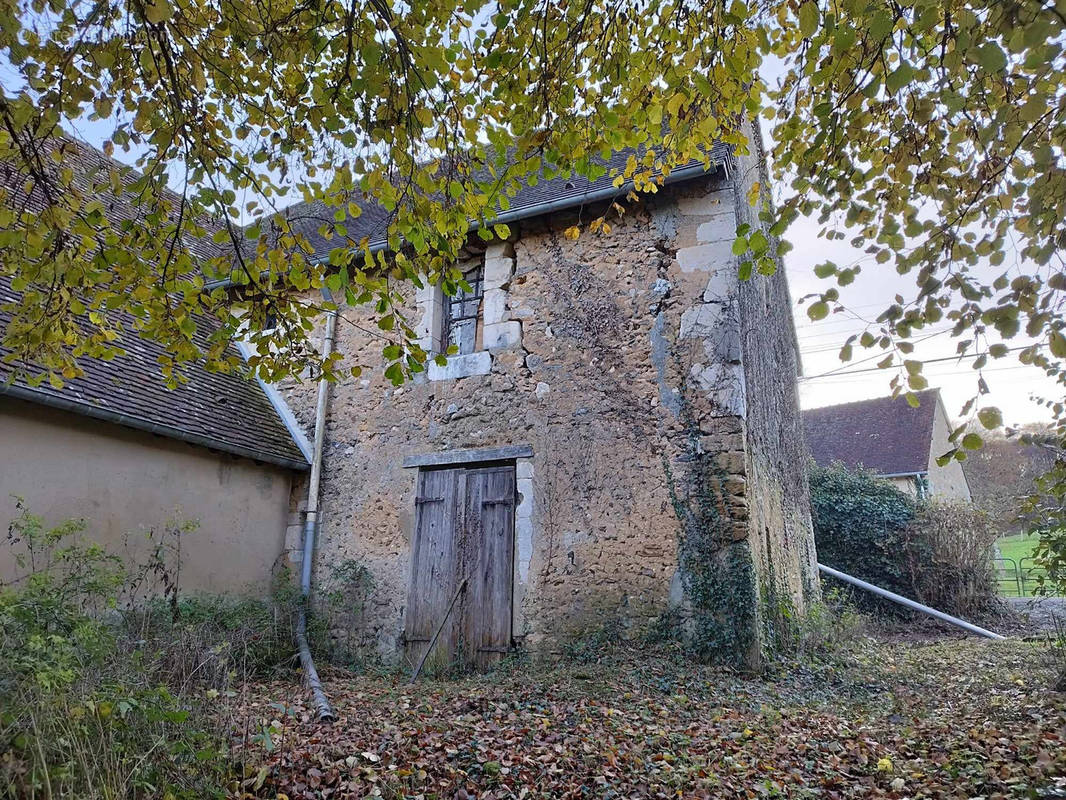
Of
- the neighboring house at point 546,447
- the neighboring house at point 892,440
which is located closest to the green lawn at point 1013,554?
the neighboring house at point 892,440

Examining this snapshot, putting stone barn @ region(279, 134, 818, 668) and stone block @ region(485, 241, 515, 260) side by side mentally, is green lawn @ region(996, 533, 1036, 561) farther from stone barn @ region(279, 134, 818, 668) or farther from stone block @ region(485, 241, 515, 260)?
stone block @ region(485, 241, 515, 260)

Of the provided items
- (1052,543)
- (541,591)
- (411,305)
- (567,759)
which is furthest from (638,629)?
(411,305)

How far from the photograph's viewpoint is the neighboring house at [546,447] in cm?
593

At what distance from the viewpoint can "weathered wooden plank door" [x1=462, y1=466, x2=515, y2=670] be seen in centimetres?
634

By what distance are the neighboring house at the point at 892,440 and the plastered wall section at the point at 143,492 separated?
12.4 metres

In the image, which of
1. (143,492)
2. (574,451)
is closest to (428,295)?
(574,451)

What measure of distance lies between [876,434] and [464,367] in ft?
45.2

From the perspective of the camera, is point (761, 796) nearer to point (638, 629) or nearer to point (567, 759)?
point (567, 759)

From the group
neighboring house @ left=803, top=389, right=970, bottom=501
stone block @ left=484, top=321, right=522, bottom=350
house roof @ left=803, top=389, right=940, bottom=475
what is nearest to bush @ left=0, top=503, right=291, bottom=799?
stone block @ left=484, top=321, right=522, bottom=350

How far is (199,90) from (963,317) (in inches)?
141

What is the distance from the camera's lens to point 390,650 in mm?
6816

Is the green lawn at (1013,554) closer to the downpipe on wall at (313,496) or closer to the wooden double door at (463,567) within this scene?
the wooden double door at (463,567)

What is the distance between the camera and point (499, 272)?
7.30m

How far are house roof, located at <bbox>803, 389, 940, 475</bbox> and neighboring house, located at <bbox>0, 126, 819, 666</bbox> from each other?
9.72 meters
